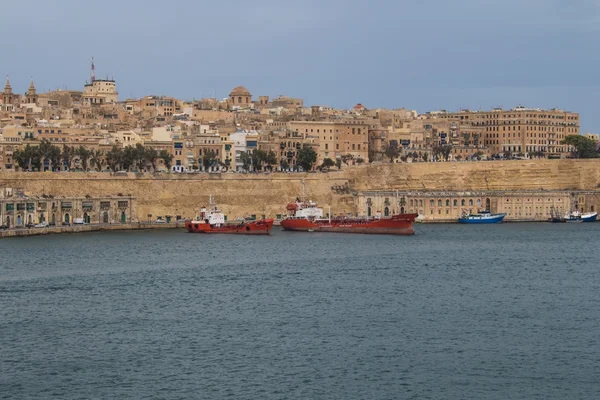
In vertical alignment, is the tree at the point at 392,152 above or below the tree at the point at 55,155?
above

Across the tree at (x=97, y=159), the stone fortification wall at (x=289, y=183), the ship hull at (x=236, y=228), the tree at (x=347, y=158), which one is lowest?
the ship hull at (x=236, y=228)

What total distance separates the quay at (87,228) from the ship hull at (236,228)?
2903 mm

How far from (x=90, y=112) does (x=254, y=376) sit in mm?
78184

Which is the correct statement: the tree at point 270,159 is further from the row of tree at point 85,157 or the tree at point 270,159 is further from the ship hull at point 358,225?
the ship hull at point 358,225

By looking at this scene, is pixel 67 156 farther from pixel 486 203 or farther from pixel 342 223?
pixel 486 203

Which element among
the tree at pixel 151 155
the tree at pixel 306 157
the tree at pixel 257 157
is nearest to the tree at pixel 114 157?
the tree at pixel 151 155

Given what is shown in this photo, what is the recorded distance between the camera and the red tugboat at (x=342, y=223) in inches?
2554

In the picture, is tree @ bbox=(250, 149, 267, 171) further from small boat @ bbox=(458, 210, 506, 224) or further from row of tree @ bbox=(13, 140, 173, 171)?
small boat @ bbox=(458, 210, 506, 224)

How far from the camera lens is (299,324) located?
31.6 m

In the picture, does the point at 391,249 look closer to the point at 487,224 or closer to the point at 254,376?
the point at 487,224

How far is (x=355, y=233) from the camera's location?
6619cm

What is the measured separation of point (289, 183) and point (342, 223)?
427 inches

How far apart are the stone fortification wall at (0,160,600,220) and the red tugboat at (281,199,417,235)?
5.48m

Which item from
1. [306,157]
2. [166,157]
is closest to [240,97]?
[306,157]
